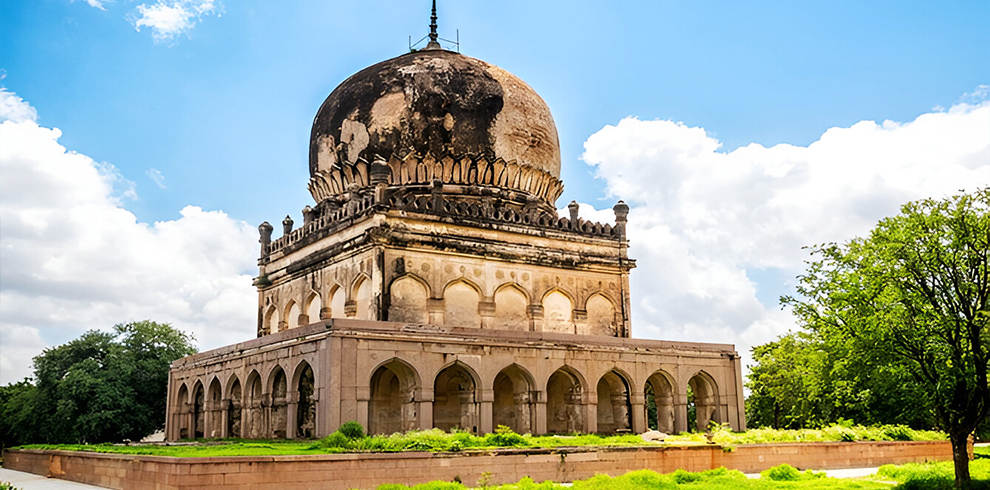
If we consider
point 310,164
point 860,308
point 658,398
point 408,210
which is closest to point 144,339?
point 310,164

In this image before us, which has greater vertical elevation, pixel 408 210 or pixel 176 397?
pixel 408 210

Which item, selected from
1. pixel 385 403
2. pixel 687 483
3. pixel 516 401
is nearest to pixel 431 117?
pixel 385 403

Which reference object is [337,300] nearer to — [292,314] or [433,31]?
[292,314]

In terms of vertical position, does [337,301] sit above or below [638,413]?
above

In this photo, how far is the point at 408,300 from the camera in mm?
22297

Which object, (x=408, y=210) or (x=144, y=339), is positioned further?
(x=144, y=339)

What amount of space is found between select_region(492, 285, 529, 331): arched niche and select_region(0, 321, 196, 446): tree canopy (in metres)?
15.1

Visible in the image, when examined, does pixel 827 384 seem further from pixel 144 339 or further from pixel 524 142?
pixel 144 339

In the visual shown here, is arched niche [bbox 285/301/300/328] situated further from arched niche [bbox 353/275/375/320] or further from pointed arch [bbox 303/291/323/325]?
arched niche [bbox 353/275/375/320]

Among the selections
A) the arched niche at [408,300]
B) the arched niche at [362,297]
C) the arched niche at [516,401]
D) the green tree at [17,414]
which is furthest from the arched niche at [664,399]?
the green tree at [17,414]

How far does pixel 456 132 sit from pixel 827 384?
1177cm

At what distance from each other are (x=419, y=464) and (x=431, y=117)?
1219 centimetres

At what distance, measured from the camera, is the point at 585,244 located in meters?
25.4

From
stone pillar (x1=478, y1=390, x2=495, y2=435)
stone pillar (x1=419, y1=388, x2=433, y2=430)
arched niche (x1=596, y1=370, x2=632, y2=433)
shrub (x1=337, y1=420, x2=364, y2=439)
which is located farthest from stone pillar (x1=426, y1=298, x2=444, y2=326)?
shrub (x1=337, y1=420, x2=364, y2=439)
